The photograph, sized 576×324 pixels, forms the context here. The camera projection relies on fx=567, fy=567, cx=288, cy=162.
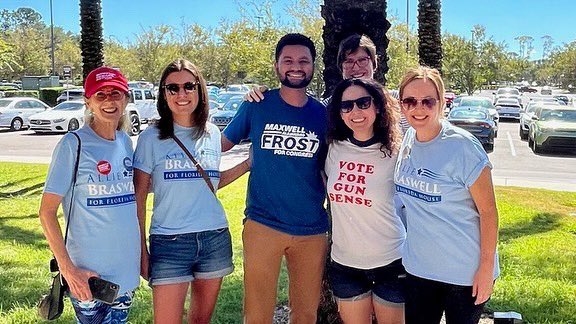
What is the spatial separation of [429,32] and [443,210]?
7037 mm

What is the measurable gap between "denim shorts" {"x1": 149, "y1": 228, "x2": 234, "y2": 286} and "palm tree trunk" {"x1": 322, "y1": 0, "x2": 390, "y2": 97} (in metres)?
1.61

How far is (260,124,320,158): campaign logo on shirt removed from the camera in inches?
127

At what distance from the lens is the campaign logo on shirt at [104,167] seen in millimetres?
2748

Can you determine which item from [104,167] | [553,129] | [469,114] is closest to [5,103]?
[469,114]

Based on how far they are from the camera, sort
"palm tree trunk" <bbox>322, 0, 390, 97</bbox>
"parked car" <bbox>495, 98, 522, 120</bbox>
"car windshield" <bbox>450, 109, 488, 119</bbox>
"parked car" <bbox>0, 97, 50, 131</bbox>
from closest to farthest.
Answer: "palm tree trunk" <bbox>322, 0, 390, 97</bbox>, "car windshield" <bbox>450, 109, 488, 119</bbox>, "parked car" <bbox>0, 97, 50, 131</bbox>, "parked car" <bbox>495, 98, 522, 120</bbox>

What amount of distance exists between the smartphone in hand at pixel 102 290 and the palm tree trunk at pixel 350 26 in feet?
7.09

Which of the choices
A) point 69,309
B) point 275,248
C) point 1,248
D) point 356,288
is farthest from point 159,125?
point 1,248

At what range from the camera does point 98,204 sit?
9.00 ft

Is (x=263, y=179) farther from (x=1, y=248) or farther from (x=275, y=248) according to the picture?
(x=1, y=248)

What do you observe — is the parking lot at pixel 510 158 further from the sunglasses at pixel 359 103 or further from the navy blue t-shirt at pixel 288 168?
the sunglasses at pixel 359 103

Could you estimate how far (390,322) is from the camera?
3.04m

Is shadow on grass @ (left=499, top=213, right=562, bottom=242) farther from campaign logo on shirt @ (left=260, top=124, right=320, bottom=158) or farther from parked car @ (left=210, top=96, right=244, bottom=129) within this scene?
parked car @ (left=210, top=96, right=244, bottom=129)

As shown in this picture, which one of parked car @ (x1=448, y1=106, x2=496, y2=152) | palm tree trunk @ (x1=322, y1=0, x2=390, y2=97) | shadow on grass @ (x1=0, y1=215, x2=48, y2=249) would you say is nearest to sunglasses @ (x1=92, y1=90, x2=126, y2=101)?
palm tree trunk @ (x1=322, y1=0, x2=390, y2=97)

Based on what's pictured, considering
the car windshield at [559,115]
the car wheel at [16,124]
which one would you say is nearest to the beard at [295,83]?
the car windshield at [559,115]
